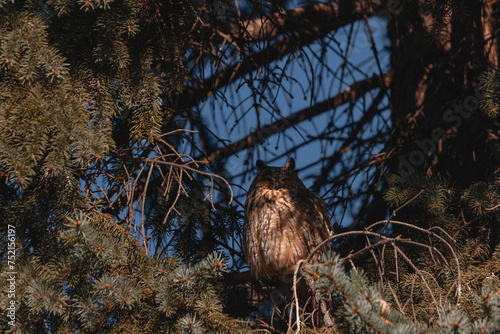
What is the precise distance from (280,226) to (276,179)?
0.32 meters

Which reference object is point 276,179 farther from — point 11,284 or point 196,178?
point 11,284

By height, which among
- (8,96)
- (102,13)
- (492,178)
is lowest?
(492,178)

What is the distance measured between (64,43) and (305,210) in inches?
60.5

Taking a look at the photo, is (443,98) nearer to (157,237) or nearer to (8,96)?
(157,237)

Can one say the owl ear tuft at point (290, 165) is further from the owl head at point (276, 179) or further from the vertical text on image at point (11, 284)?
the vertical text on image at point (11, 284)

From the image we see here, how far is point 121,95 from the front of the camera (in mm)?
1961

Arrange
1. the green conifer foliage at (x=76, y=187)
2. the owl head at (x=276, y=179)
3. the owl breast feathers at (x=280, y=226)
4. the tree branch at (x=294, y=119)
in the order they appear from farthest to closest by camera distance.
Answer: the tree branch at (x=294, y=119)
the owl head at (x=276, y=179)
the owl breast feathers at (x=280, y=226)
the green conifer foliage at (x=76, y=187)

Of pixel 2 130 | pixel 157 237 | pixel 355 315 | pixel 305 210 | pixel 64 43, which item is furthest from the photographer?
pixel 305 210

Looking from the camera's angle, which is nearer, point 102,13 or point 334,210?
point 102,13

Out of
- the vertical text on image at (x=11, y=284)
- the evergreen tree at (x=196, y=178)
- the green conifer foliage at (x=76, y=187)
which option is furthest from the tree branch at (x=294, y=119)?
the vertical text on image at (x=11, y=284)

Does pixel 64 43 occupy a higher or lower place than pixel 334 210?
higher

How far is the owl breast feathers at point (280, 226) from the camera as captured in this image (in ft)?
8.90

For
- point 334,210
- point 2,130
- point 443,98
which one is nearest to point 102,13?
point 2,130

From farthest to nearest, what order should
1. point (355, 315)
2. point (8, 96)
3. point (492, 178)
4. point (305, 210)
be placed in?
point (305, 210)
point (492, 178)
point (8, 96)
point (355, 315)
